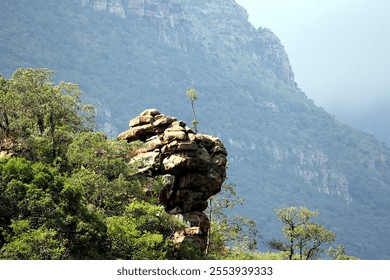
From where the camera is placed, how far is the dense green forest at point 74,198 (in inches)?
1612

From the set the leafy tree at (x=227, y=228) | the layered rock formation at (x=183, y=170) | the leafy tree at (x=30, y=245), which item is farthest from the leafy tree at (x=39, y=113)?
the leafy tree at (x=227, y=228)

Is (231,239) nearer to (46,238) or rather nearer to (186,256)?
(186,256)

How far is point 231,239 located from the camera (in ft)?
216

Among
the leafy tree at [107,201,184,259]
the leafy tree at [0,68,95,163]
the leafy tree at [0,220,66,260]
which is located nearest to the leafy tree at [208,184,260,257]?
the leafy tree at [107,201,184,259]

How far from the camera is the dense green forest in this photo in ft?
134

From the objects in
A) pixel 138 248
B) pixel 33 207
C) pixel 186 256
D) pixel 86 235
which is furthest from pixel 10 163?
pixel 186 256

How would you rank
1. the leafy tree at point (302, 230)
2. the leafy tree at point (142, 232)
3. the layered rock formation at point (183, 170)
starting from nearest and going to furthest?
the leafy tree at point (142, 232) → the layered rock formation at point (183, 170) → the leafy tree at point (302, 230)

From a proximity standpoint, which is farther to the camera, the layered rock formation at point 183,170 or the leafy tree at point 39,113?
the layered rock formation at point 183,170

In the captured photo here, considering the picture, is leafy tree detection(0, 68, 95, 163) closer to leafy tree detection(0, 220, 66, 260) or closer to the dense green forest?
the dense green forest

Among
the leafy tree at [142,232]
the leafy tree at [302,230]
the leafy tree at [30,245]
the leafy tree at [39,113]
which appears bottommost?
the leafy tree at [30,245]

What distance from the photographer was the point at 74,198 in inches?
1713

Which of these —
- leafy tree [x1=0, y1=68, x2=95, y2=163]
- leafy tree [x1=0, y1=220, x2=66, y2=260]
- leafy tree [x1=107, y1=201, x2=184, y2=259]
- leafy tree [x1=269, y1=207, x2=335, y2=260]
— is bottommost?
leafy tree [x1=0, y1=220, x2=66, y2=260]

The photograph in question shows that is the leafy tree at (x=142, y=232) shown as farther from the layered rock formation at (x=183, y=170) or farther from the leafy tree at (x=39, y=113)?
the leafy tree at (x=39, y=113)

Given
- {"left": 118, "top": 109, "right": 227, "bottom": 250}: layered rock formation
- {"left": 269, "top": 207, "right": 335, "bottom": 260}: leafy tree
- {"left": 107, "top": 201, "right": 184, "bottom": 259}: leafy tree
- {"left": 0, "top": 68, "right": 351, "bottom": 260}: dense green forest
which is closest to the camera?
{"left": 0, "top": 68, "right": 351, "bottom": 260}: dense green forest
